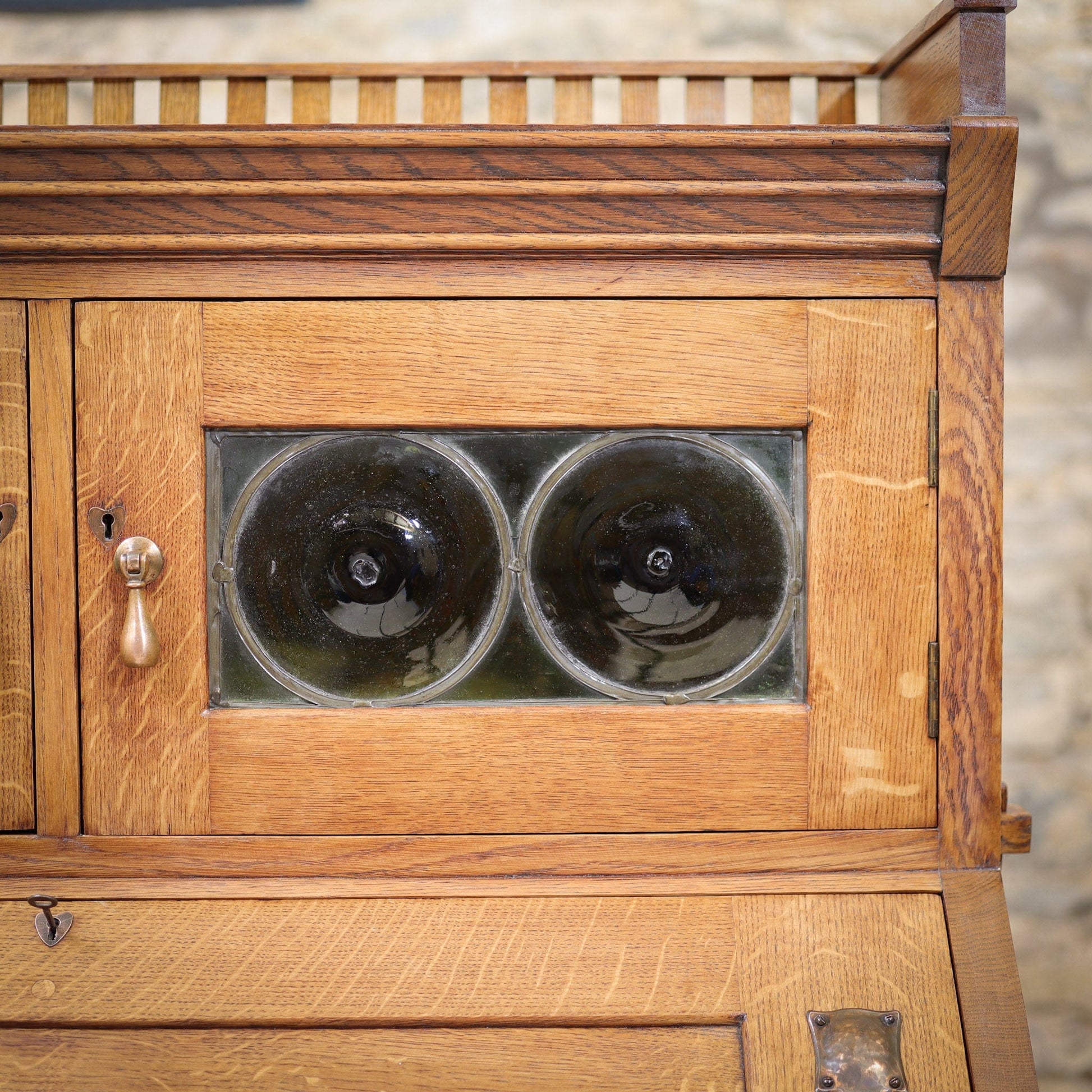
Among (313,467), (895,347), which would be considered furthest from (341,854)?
(895,347)

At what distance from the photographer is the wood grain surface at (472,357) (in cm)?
75

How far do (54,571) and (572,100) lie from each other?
2.35ft

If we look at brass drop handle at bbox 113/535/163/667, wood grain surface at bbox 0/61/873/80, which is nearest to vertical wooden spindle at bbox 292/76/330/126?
wood grain surface at bbox 0/61/873/80

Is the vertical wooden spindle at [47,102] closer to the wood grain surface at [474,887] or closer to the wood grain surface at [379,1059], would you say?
the wood grain surface at [474,887]

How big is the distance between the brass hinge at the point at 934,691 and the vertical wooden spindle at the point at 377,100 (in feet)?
2.59

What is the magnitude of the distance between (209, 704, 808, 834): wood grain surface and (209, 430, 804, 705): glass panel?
0.03m

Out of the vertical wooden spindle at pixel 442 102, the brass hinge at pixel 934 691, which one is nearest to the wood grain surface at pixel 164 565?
the vertical wooden spindle at pixel 442 102

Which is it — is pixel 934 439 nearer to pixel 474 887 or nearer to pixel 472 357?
pixel 472 357

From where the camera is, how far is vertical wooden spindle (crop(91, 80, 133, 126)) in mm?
965

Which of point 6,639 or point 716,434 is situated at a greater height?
point 716,434

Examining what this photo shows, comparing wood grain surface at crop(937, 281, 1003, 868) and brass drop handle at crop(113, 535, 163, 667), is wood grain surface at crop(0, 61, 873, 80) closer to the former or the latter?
wood grain surface at crop(937, 281, 1003, 868)

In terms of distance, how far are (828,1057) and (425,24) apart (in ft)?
4.37

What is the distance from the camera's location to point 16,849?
2.53 feet

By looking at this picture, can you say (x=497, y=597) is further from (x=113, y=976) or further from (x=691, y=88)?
(x=691, y=88)
